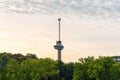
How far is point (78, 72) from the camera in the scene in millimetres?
95562

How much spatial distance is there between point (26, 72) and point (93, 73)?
18967mm

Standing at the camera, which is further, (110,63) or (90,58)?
(90,58)

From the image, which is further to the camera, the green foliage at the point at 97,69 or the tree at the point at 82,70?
the tree at the point at 82,70

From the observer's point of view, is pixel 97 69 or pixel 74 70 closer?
pixel 97 69

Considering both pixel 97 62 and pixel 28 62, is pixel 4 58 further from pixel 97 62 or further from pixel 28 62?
pixel 97 62

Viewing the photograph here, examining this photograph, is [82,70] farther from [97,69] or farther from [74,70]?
[97,69]

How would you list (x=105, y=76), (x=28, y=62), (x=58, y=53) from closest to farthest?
1. (x=105, y=76)
2. (x=28, y=62)
3. (x=58, y=53)

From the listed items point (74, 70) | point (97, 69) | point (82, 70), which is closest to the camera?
point (97, 69)

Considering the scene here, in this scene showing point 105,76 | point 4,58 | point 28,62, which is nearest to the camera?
point 105,76

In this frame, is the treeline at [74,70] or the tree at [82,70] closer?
the treeline at [74,70]

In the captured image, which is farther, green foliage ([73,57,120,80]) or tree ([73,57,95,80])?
tree ([73,57,95,80])

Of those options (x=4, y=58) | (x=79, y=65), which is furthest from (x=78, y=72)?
(x=4, y=58)

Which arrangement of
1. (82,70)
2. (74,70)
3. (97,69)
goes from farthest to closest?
(74,70) < (82,70) < (97,69)

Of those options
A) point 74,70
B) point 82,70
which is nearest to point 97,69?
point 82,70
